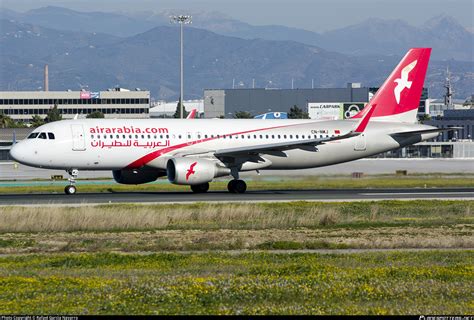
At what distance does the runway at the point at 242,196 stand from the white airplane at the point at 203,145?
1.17 metres

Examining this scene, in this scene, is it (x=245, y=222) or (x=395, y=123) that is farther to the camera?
(x=395, y=123)

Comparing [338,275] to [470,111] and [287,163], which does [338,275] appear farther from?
[470,111]

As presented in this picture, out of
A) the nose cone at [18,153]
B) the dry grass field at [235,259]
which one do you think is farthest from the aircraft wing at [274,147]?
the nose cone at [18,153]

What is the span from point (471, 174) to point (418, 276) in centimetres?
5431

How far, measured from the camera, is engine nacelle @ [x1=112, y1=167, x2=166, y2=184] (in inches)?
2071

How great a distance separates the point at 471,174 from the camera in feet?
245

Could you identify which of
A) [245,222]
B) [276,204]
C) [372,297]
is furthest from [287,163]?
[372,297]

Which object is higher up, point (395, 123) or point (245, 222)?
point (395, 123)

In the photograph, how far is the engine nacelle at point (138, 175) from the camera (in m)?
52.6

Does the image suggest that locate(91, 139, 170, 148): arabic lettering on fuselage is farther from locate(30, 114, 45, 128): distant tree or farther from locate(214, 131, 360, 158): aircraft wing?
locate(30, 114, 45, 128): distant tree

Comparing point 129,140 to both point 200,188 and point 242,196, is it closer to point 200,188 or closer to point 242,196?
point 200,188

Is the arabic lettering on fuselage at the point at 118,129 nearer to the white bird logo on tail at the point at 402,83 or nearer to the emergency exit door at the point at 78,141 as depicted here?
the emergency exit door at the point at 78,141

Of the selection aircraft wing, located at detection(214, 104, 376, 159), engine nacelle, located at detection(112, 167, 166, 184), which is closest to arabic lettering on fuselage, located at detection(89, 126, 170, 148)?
engine nacelle, located at detection(112, 167, 166, 184)

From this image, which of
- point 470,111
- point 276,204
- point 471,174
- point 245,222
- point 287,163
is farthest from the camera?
point 470,111
